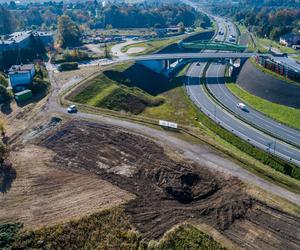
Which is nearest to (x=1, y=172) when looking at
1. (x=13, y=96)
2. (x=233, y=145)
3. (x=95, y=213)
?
(x=95, y=213)

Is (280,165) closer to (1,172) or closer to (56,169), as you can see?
(56,169)

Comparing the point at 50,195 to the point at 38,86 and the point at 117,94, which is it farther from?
the point at 117,94

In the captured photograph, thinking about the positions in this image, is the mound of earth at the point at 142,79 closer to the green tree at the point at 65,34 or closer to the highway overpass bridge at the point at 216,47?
the highway overpass bridge at the point at 216,47

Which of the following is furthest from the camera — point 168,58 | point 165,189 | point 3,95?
point 168,58

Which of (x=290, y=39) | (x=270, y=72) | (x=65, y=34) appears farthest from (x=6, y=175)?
(x=290, y=39)

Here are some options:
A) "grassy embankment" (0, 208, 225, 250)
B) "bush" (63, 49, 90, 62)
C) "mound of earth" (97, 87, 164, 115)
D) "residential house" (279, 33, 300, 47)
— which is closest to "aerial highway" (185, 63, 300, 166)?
"mound of earth" (97, 87, 164, 115)

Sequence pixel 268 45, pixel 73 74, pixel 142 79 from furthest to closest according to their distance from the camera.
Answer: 1. pixel 268 45
2. pixel 142 79
3. pixel 73 74

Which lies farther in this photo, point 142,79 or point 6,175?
point 142,79
